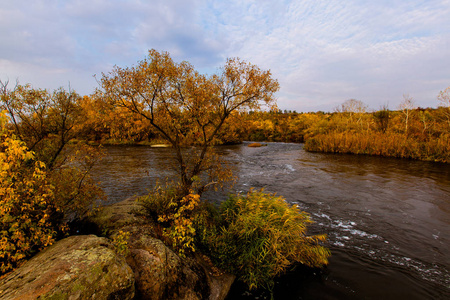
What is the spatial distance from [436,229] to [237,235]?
9.04m

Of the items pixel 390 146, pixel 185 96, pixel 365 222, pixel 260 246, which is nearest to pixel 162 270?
pixel 260 246

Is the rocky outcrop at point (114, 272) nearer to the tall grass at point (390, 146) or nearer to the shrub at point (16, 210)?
the shrub at point (16, 210)

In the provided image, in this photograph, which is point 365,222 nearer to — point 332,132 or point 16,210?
point 16,210

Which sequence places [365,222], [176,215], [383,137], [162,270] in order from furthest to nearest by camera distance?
1. [383,137]
2. [365,222]
3. [176,215]
4. [162,270]

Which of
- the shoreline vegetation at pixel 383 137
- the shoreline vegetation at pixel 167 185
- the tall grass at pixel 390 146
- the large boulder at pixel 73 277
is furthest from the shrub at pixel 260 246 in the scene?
the tall grass at pixel 390 146

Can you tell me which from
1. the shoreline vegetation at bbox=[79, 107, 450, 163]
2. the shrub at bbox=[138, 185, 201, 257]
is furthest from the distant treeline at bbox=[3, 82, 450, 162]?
the shrub at bbox=[138, 185, 201, 257]

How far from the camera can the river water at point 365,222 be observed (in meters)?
5.62

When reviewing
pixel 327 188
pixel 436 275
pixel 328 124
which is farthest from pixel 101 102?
pixel 328 124

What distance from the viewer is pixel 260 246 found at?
550cm

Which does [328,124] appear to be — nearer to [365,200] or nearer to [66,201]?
[365,200]

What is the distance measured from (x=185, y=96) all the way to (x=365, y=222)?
31.3 ft

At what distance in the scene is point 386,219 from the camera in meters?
9.60

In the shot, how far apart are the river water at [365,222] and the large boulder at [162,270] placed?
2.47 ft

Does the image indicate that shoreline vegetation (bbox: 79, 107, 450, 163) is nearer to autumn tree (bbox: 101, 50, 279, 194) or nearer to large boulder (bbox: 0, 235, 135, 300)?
autumn tree (bbox: 101, 50, 279, 194)
